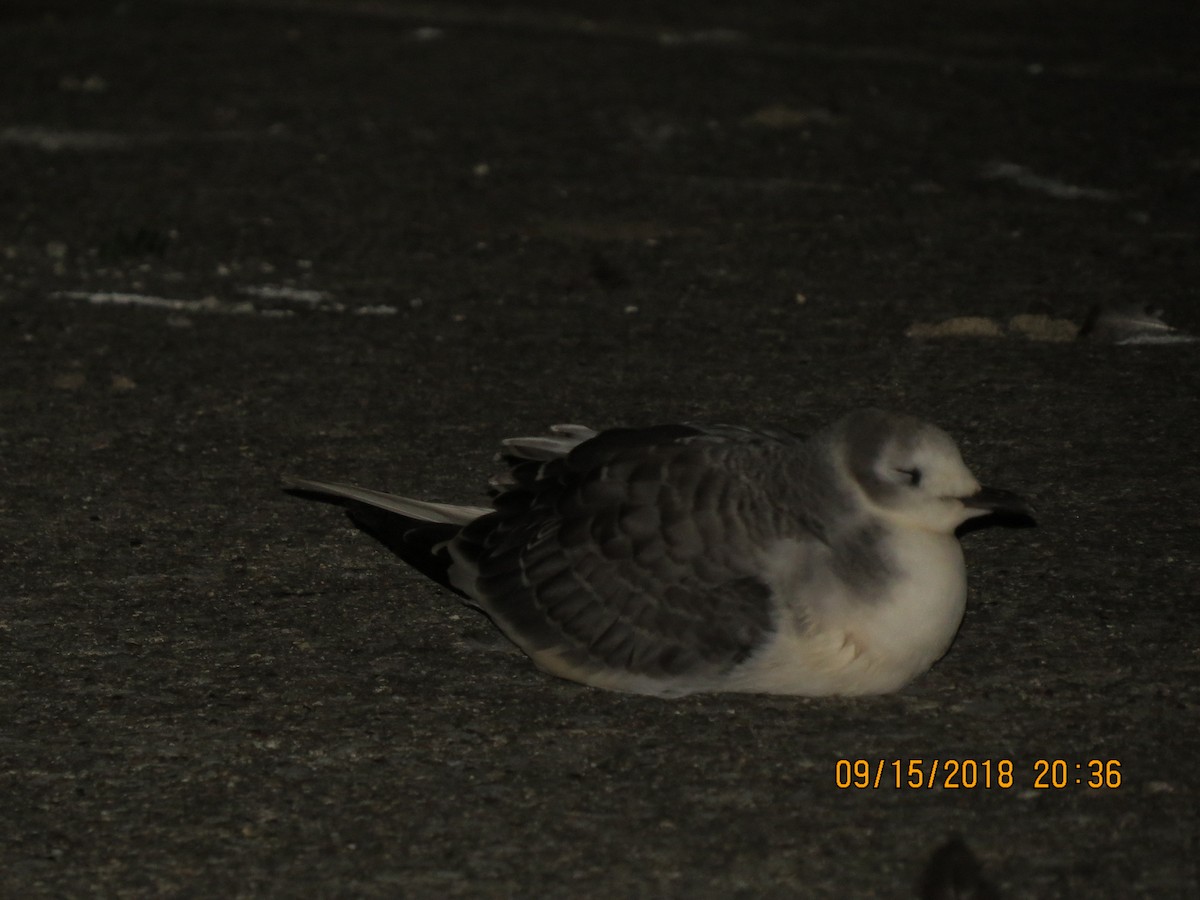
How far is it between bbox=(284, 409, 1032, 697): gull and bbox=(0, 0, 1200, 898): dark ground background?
15 centimetres

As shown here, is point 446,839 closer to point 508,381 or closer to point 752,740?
point 752,740

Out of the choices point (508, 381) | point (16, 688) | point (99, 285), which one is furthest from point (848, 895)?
point (99, 285)

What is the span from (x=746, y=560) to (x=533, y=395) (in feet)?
7.86

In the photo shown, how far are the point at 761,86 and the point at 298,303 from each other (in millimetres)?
4522

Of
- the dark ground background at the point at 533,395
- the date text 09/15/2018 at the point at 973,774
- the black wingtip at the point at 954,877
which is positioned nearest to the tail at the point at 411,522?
the dark ground background at the point at 533,395

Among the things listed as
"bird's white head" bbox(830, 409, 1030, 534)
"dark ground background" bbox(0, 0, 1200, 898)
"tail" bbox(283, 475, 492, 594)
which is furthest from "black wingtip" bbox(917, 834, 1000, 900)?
"tail" bbox(283, 475, 492, 594)

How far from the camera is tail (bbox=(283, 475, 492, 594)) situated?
477cm

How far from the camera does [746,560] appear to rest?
4168 millimetres

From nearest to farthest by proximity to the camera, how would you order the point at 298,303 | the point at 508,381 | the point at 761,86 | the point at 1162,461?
the point at 1162,461 < the point at 508,381 < the point at 298,303 < the point at 761,86

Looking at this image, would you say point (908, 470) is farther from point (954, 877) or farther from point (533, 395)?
point (533, 395)

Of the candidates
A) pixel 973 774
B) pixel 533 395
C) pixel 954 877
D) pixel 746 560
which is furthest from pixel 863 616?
pixel 533 395

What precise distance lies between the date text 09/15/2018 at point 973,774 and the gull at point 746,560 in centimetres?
25

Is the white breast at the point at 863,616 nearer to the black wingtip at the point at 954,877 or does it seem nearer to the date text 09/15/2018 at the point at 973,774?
the date text 09/15/2018 at the point at 973,774

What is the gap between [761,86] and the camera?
36.0 ft
